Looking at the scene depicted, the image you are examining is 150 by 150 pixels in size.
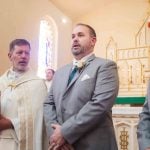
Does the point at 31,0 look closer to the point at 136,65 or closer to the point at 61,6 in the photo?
the point at 61,6

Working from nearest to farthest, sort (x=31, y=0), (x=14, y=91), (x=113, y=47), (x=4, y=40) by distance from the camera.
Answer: (x=14, y=91), (x=4, y=40), (x=31, y=0), (x=113, y=47)

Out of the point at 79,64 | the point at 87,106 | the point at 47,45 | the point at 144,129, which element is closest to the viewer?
the point at 144,129

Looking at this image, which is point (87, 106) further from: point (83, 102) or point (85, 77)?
point (85, 77)

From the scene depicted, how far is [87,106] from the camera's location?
267 centimetres

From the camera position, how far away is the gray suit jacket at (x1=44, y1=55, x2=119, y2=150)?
8.61ft

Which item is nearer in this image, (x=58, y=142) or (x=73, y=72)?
(x=58, y=142)

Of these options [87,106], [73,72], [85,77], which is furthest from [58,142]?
[73,72]

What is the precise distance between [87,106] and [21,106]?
888mm

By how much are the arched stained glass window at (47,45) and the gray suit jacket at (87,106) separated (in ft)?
23.7

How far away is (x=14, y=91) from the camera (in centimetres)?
338

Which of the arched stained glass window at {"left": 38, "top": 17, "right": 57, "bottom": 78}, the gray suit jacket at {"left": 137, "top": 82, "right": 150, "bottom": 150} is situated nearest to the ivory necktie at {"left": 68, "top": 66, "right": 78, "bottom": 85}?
the gray suit jacket at {"left": 137, "top": 82, "right": 150, "bottom": 150}

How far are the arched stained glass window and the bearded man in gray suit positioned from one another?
23.5 feet

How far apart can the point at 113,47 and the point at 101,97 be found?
28.1 feet

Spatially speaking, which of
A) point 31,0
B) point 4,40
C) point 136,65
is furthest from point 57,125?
point 136,65
